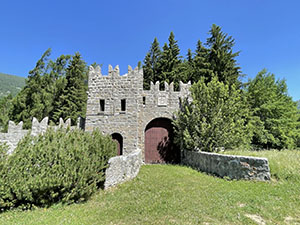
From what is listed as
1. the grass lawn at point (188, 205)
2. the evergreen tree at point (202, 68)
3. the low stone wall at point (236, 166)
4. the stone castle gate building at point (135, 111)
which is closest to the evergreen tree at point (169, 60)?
the evergreen tree at point (202, 68)

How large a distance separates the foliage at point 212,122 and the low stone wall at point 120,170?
159 inches

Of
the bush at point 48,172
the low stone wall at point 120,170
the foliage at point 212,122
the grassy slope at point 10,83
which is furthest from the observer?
the grassy slope at point 10,83

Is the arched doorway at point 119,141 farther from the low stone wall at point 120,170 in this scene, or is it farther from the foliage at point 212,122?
the foliage at point 212,122

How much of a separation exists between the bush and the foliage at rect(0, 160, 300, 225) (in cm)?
34

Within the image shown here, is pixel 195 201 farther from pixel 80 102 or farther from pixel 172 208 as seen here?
pixel 80 102

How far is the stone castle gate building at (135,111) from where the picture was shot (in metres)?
11.6

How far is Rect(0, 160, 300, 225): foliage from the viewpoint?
3811mm

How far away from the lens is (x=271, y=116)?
854 inches

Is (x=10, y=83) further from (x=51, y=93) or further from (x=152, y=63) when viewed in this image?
(x=152, y=63)

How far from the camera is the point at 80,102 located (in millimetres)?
23422

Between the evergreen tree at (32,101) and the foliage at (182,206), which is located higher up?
the evergreen tree at (32,101)

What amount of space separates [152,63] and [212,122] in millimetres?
16803

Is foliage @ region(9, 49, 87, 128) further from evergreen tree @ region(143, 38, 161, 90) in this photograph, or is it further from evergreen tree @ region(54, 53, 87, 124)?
evergreen tree @ region(143, 38, 161, 90)

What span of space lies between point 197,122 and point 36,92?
2215 centimetres
